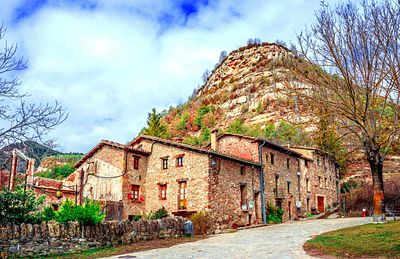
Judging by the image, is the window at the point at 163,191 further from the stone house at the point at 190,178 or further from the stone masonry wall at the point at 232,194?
the stone masonry wall at the point at 232,194

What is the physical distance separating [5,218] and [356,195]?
3092 centimetres

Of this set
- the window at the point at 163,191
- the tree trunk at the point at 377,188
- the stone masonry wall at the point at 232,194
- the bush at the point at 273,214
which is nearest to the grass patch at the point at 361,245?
the tree trunk at the point at 377,188

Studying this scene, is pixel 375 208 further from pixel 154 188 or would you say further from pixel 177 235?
pixel 154 188

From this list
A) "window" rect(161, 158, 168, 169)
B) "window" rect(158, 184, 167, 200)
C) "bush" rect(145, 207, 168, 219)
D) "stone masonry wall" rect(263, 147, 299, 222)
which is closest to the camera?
"bush" rect(145, 207, 168, 219)

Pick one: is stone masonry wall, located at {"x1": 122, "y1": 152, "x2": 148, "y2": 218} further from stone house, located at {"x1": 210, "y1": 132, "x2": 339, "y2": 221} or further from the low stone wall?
the low stone wall

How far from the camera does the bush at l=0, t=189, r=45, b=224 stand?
13336mm

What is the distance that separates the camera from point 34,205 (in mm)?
14281

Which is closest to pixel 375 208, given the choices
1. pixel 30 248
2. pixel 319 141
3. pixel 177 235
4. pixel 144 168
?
pixel 177 235

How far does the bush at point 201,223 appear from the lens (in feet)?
75.5

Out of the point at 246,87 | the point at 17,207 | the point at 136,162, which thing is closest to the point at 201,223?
the point at 136,162

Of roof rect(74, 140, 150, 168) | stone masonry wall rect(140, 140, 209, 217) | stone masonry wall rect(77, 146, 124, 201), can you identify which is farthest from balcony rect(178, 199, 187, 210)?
roof rect(74, 140, 150, 168)

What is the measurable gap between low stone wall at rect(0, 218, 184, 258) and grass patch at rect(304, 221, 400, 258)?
7801 millimetres

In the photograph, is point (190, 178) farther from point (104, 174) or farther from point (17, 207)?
point (17, 207)

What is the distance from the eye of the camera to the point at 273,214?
30.4m
